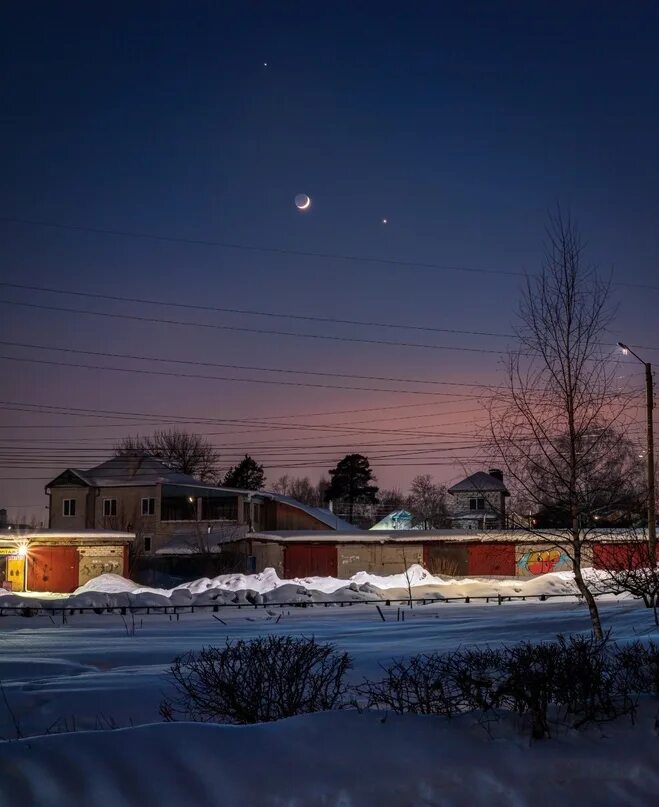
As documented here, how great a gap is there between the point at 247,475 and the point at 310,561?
5102cm

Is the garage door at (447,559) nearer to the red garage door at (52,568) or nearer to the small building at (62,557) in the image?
the small building at (62,557)

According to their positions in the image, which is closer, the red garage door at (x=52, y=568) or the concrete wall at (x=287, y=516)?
the red garage door at (x=52, y=568)

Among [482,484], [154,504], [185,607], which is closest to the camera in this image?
[185,607]

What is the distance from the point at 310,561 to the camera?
46.8 metres

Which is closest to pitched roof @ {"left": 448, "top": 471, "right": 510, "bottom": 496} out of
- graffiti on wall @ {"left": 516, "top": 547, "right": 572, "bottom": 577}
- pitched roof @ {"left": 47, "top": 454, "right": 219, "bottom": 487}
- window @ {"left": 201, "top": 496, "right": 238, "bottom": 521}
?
graffiti on wall @ {"left": 516, "top": 547, "right": 572, "bottom": 577}

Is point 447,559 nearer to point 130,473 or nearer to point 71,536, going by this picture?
point 71,536

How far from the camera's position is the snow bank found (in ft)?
17.0

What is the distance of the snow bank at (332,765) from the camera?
17.0 ft

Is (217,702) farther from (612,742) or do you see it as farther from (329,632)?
(329,632)

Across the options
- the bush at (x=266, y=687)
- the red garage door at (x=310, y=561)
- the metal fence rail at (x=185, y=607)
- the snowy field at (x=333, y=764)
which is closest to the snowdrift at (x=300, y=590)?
the metal fence rail at (x=185, y=607)

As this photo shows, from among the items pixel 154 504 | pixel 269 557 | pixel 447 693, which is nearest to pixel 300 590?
pixel 269 557

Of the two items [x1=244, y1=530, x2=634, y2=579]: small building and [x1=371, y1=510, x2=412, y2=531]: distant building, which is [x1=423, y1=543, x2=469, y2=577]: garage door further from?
[x1=371, y1=510, x2=412, y2=531]: distant building

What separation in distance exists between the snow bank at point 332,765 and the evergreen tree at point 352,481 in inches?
3682

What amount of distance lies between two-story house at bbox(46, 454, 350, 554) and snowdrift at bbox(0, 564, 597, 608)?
1700 centimetres
